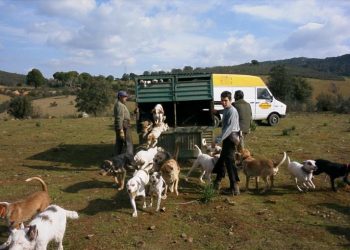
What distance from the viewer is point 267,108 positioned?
80.7 ft

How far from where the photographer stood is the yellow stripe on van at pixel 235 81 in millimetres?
23094

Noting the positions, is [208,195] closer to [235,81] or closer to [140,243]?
[140,243]

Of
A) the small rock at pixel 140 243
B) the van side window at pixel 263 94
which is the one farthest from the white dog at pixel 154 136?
the van side window at pixel 263 94

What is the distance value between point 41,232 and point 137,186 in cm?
278

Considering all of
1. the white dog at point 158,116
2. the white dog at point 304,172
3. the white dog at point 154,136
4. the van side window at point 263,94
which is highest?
the van side window at point 263,94

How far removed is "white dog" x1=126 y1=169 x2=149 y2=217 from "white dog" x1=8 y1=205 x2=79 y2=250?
1.70m

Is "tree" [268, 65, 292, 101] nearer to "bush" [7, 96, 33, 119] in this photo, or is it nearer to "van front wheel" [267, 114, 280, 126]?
"van front wheel" [267, 114, 280, 126]

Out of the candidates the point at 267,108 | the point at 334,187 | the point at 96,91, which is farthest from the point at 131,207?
the point at 96,91

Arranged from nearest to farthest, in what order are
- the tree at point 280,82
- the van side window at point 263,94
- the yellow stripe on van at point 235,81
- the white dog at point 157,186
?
1. the white dog at point 157,186
2. the yellow stripe on van at point 235,81
3. the van side window at point 263,94
4. the tree at point 280,82

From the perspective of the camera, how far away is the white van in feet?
76.0

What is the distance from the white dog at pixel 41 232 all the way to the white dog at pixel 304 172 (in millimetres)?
5511

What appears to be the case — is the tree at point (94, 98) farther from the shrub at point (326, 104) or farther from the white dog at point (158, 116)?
the white dog at point (158, 116)

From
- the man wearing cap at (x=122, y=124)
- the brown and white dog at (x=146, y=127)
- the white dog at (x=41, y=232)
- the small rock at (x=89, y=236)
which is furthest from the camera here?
the brown and white dog at (x=146, y=127)

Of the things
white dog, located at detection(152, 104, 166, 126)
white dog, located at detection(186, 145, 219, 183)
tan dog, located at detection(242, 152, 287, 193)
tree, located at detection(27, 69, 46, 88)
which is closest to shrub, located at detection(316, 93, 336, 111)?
white dog, located at detection(152, 104, 166, 126)
